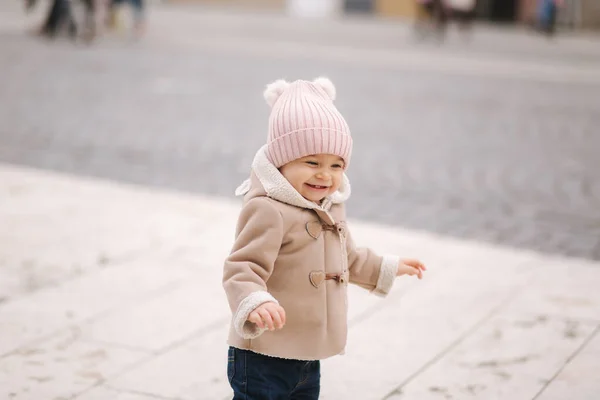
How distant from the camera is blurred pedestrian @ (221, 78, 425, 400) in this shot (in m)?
3.08

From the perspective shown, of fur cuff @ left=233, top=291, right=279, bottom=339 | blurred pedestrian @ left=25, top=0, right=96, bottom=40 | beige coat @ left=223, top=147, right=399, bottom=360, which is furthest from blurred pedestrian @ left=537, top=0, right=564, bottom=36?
fur cuff @ left=233, top=291, right=279, bottom=339

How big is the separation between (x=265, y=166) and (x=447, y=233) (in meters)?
3.70

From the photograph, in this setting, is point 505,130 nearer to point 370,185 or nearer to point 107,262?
point 370,185

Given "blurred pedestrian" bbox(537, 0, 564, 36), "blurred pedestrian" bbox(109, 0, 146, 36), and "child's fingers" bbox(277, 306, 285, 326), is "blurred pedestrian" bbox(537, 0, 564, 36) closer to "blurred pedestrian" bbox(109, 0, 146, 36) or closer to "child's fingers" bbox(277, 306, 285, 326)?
"blurred pedestrian" bbox(109, 0, 146, 36)

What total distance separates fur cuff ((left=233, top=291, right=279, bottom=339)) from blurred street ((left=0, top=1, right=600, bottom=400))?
107 cm

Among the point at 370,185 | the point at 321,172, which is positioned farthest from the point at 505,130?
the point at 321,172

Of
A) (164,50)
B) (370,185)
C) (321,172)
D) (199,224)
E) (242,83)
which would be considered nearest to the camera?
(321,172)

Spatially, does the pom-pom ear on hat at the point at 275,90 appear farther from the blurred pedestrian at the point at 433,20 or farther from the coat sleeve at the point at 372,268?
the blurred pedestrian at the point at 433,20

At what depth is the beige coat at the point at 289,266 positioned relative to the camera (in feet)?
10.0

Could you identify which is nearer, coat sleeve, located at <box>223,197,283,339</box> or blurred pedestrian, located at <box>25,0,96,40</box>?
coat sleeve, located at <box>223,197,283,339</box>

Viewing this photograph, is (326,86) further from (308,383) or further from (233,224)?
(233,224)

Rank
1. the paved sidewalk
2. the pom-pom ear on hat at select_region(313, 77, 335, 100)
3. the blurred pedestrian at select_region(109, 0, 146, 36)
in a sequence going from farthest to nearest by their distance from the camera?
the blurred pedestrian at select_region(109, 0, 146, 36), the paved sidewalk, the pom-pom ear on hat at select_region(313, 77, 335, 100)

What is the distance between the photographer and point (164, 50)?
1831cm

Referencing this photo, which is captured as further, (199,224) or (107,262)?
(199,224)
